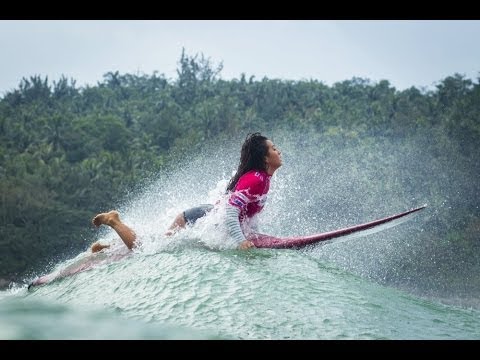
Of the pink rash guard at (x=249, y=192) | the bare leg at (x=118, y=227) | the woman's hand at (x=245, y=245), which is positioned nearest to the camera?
the woman's hand at (x=245, y=245)

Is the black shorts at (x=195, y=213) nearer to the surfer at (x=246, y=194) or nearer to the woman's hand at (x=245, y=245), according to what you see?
the surfer at (x=246, y=194)

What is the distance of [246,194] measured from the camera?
5.26 meters

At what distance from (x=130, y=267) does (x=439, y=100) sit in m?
34.1

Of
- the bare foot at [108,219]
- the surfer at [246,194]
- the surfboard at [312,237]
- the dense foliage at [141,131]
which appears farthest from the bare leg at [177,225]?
the dense foliage at [141,131]

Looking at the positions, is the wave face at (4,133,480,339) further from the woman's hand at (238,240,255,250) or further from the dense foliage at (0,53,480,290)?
the dense foliage at (0,53,480,290)

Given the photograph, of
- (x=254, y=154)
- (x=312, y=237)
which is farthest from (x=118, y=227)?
(x=312, y=237)

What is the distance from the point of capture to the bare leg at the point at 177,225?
17.8 feet

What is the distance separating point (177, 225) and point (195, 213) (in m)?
0.18

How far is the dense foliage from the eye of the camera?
28.9m

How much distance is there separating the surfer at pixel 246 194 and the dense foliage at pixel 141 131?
78.4ft

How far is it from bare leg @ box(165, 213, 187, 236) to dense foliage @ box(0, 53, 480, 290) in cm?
2392

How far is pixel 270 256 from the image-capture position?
4832 mm
